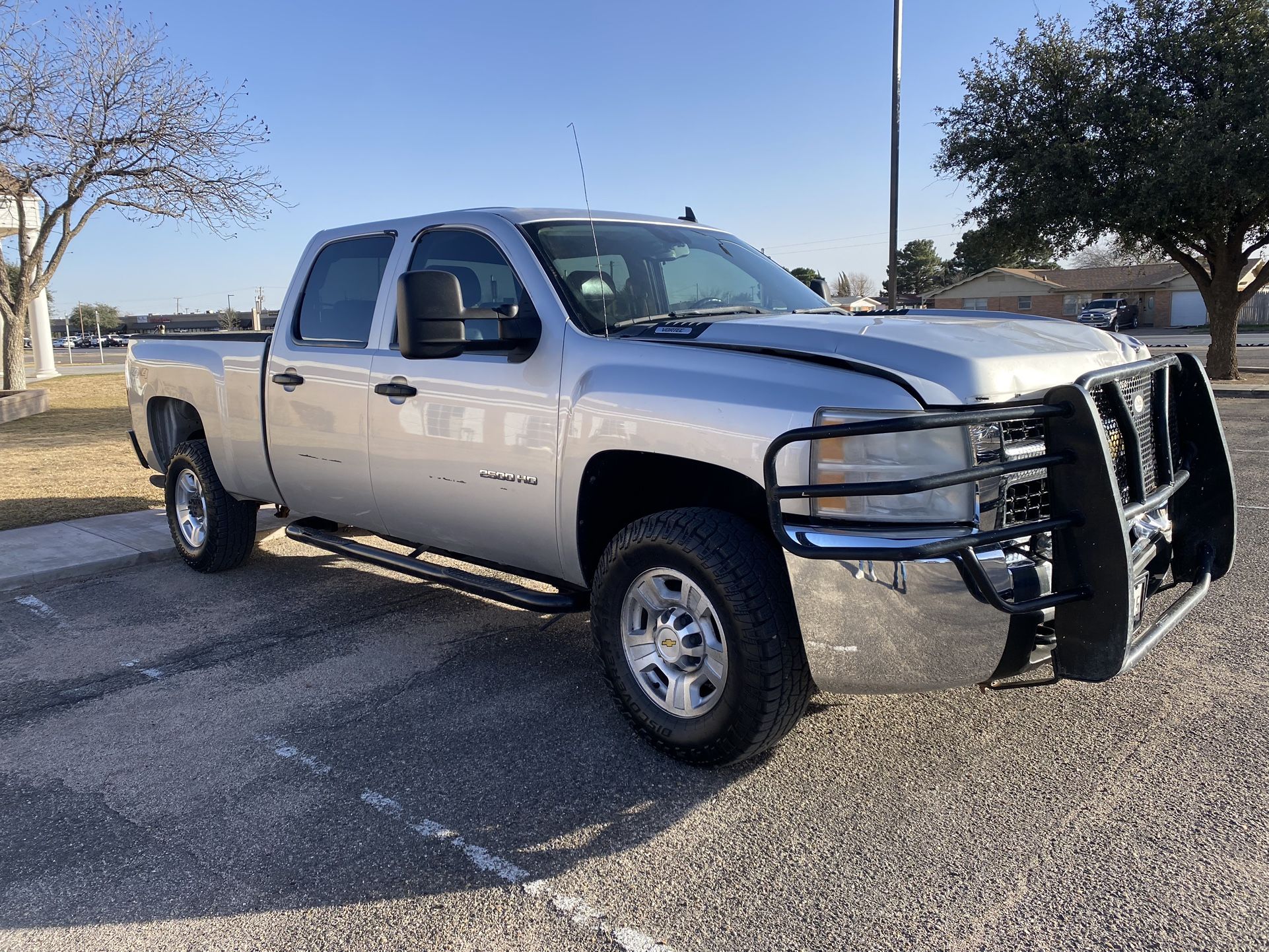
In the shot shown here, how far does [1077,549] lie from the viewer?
9.87 feet

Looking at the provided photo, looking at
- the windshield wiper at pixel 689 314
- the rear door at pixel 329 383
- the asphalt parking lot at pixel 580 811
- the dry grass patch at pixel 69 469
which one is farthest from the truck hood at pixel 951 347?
the dry grass patch at pixel 69 469

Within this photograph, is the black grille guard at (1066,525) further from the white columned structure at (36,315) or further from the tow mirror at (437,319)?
the white columned structure at (36,315)

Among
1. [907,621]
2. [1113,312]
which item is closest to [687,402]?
[907,621]

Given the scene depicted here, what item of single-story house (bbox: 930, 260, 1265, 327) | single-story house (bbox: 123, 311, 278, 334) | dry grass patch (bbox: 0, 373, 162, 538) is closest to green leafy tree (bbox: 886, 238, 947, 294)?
single-story house (bbox: 930, 260, 1265, 327)

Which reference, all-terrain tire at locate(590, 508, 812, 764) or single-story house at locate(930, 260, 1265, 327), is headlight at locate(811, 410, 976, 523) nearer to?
all-terrain tire at locate(590, 508, 812, 764)

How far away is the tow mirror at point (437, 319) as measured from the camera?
379 centimetres

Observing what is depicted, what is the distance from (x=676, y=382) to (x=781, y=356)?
0.39 meters

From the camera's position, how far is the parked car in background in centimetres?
5500

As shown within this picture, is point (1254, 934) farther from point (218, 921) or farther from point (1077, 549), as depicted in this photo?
point (218, 921)

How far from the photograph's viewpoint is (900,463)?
3.00 m

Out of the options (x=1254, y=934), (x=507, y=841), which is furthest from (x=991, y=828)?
(x=507, y=841)

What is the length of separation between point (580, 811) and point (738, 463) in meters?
1.26

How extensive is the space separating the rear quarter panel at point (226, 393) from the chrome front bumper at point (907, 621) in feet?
12.1

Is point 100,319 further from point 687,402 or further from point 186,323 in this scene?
point 687,402
